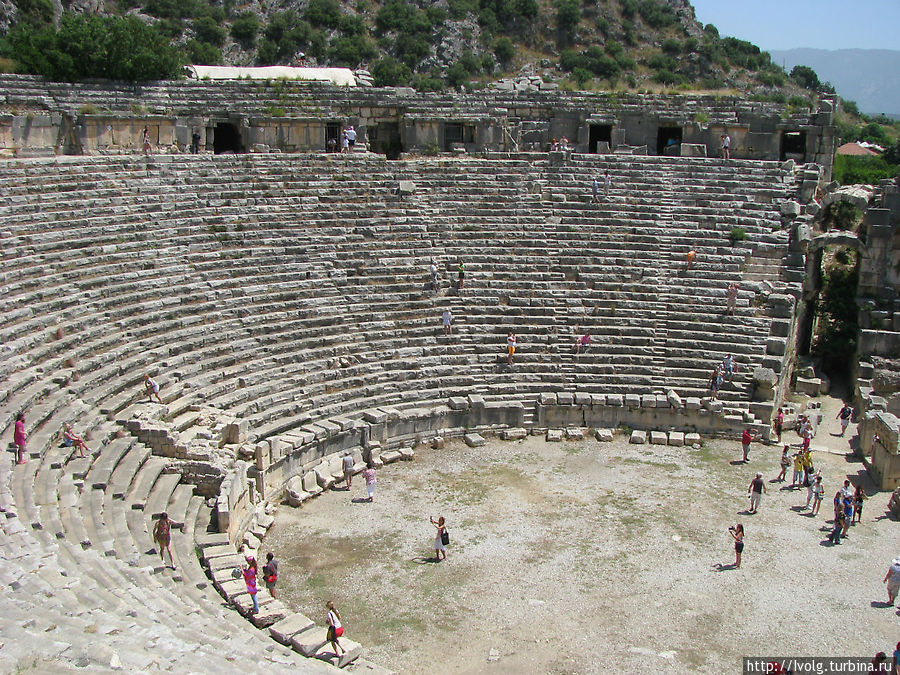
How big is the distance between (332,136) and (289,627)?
59.5 feet

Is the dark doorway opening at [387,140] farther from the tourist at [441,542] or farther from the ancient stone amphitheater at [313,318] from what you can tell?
the tourist at [441,542]

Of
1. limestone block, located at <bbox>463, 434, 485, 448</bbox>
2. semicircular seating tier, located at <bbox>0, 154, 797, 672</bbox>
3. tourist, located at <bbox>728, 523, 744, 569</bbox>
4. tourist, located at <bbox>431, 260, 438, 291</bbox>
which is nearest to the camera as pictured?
tourist, located at <bbox>728, 523, 744, 569</bbox>

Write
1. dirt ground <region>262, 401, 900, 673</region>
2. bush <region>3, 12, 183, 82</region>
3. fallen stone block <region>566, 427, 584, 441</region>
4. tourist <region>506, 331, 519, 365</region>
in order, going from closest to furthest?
dirt ground <region>262, 401, 900, 673</region> → fallen stone block <region>566, 427, 584, 441</region> → tourist <region>506, 331, 519, 365</region> → bush <region>3, 12, 183, 82</region>

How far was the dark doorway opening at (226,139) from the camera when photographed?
27016mm

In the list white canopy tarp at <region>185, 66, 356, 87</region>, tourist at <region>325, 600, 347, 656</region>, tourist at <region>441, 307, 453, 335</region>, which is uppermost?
white canopy tarp at <region>185, 66, 356, 87</region>

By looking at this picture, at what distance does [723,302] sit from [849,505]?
7.01 metres

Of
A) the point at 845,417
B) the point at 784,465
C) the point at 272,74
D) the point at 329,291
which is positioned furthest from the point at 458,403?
the point at 272,74

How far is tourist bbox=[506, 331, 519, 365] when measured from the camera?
21.1m

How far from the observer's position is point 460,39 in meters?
46.1

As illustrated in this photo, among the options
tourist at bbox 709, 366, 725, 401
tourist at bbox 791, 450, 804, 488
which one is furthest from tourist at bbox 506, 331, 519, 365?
tourist at bbox 791, 450, 804, 488

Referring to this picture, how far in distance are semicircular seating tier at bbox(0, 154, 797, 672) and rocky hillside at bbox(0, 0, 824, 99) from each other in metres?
18.0

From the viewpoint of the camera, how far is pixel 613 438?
20.4 m

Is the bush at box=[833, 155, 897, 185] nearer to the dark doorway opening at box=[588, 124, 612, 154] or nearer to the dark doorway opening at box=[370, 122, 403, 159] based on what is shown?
the dark doorway opening at box=[588, 124, 612, 154]

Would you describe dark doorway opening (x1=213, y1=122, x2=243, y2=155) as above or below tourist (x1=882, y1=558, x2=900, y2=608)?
above
